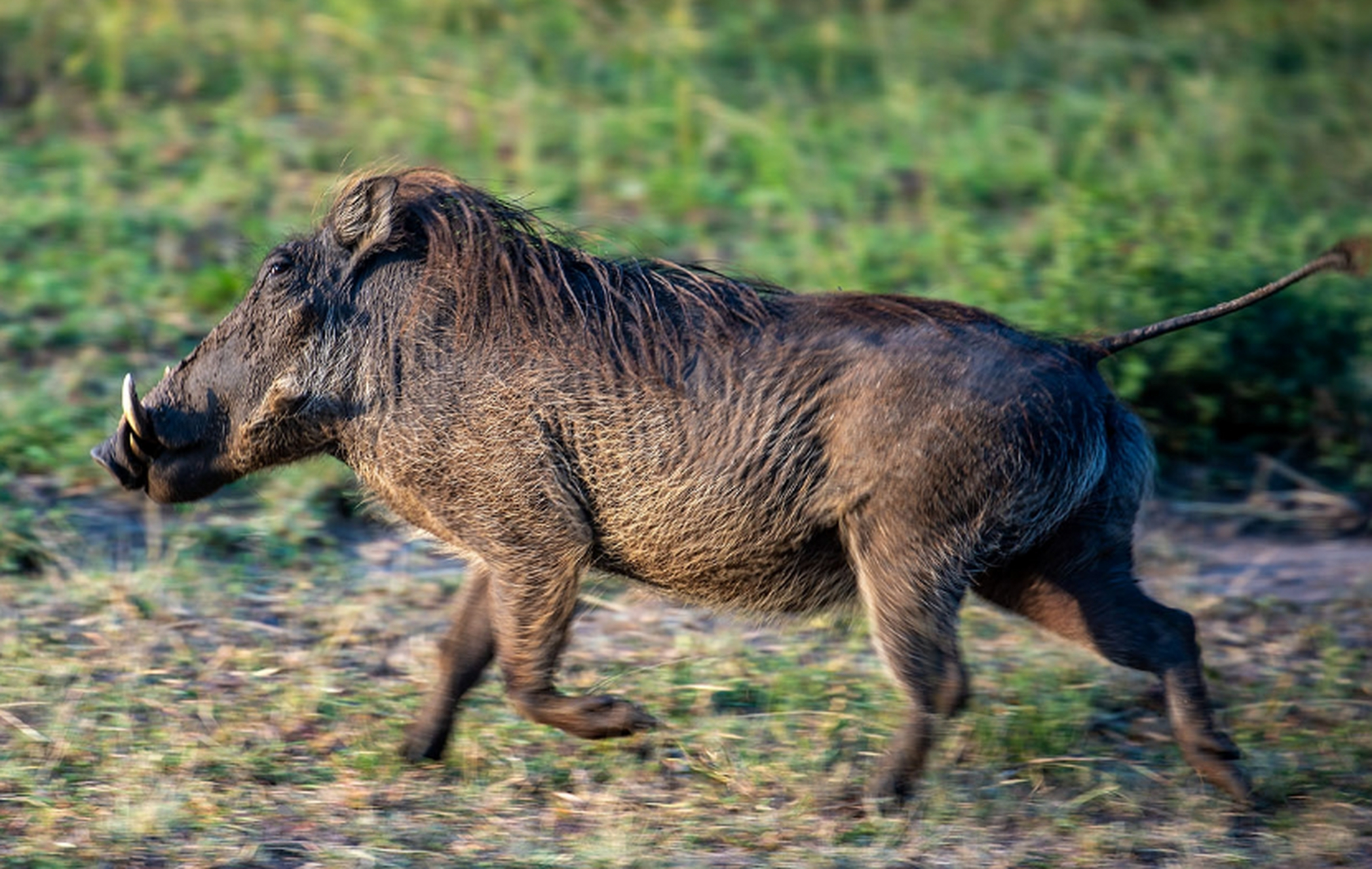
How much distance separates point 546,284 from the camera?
3889mm

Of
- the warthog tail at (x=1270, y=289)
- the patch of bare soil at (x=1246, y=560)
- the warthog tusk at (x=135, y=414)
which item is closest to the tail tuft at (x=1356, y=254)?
the warthog tail at (x=1270, y=289)

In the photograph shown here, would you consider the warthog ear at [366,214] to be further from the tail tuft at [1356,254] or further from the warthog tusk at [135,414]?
the tail tuft at [1356,254]

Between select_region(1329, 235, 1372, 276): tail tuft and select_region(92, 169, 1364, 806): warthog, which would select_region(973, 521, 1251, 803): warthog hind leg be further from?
select_region(1329, 235, 1372, 276): tail tuft

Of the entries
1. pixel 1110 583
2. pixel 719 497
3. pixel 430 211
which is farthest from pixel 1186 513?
pixel 430 211

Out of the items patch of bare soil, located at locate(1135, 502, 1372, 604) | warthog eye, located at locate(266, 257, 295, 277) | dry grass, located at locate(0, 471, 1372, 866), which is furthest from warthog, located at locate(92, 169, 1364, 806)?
patch of bare soil, located at locate(1135, 502, 1372, 604)

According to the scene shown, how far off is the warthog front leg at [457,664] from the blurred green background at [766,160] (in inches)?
46.6

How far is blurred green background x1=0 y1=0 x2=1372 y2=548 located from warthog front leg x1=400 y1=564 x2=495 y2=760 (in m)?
1.18

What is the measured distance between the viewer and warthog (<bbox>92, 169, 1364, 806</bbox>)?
3.66 metres

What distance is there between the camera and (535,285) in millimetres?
3902

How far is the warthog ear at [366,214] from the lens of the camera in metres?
3.87

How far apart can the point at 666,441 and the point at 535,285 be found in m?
0.48

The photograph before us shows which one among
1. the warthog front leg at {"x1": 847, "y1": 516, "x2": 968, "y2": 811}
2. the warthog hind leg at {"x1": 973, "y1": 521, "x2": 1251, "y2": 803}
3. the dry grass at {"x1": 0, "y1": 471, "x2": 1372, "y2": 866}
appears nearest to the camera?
the dry grass at {"x1": 0, "y1": 471, "x2": 1372, "y2": 866}

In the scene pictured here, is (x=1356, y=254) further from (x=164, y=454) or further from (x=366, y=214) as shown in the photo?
(x=164, y=454)

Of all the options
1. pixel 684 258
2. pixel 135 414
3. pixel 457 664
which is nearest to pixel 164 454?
pixel 135 414
